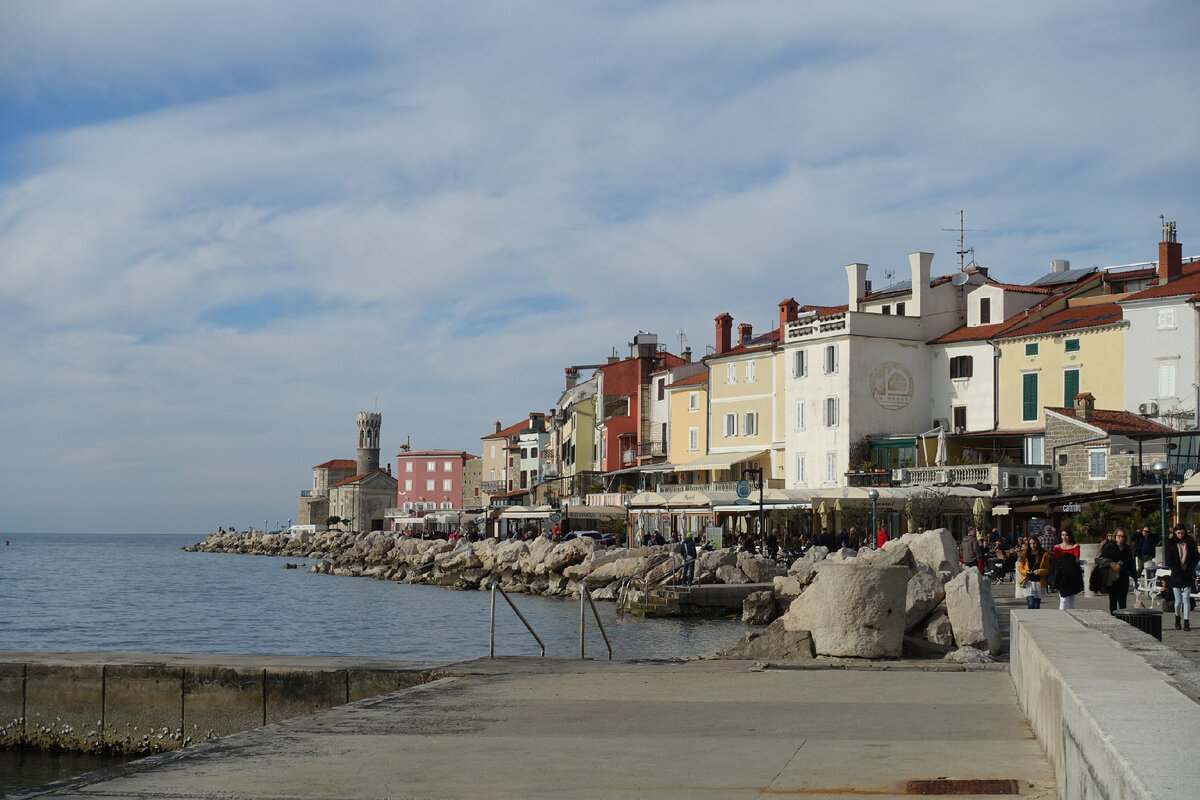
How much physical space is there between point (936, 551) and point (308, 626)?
2075cm

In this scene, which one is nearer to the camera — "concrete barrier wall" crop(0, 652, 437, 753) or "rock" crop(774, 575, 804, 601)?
"concrete barrier wall" crop(0, 652, 437, 753)

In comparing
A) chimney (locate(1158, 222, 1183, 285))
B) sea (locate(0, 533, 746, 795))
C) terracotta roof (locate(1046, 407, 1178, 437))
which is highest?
chimney (locate(1158, 222, 1183, 285))

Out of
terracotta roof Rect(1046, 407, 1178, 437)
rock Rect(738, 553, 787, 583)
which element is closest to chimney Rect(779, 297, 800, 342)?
terracotta roof Rect(1046, 407, 1178, 437)

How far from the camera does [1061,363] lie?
47.9m

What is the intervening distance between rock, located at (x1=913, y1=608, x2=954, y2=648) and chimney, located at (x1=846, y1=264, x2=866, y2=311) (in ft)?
132

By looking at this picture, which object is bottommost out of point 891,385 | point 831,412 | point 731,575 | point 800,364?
point 731,575

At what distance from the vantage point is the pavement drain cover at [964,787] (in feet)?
20.2

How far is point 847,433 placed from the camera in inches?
2046

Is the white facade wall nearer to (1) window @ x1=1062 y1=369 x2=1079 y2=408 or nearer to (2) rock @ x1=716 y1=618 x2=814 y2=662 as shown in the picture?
(1) window @ x1=1062 y1=369 x2=1079 y2=408

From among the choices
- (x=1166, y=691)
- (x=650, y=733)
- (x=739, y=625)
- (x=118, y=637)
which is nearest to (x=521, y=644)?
(x=739, y=625)

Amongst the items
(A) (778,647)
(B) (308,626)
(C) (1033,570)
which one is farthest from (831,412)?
(A) (778,647)

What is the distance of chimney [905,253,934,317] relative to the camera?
54.2 metres

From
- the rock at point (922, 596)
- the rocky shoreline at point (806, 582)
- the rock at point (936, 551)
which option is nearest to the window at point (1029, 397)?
the rocky shoreline at point (806, 582)

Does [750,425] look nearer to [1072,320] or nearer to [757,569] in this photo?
[1072,320]
